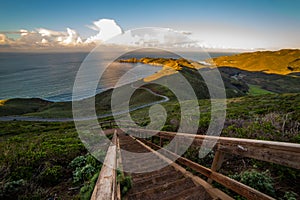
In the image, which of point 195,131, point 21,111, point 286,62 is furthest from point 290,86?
point 21,111

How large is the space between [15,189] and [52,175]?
0.96m

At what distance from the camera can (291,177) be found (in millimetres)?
3199

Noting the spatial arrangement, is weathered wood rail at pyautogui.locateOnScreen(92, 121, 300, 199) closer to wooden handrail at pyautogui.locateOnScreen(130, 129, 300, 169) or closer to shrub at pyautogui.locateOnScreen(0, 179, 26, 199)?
wooden handrail at pyautogui.locateOnScreen(130, 129, 300, 169)

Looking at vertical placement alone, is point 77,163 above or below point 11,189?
below

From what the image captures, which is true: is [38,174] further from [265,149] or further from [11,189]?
[265,149]

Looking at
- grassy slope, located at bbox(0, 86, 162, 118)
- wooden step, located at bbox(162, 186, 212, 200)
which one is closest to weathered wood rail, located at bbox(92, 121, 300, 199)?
wooden step, located at bbox(162, 186, 212, 200)

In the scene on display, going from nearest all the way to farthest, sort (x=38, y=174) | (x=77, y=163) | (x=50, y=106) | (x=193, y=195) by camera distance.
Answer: (x=193, y=195) < (x=38, y=174) < (x=77, y=163) < (x=50, y=106)

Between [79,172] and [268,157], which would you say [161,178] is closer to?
[79,172]

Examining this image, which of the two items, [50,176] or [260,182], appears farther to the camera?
[50,176]

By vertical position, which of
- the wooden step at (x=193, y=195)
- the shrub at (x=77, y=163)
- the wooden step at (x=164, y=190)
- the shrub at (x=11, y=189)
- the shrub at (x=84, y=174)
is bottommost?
the shrub at (x=77, y=163)

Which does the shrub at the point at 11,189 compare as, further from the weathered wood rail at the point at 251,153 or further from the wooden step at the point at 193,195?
the wooden step at the point at 193,195

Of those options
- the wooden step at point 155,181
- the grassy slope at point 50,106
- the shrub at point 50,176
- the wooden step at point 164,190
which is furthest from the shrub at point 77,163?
the grassy slope at point 50,106

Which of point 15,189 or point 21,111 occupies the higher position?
point 15,189

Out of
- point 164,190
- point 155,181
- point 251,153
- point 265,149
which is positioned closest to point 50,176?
point 155,181
